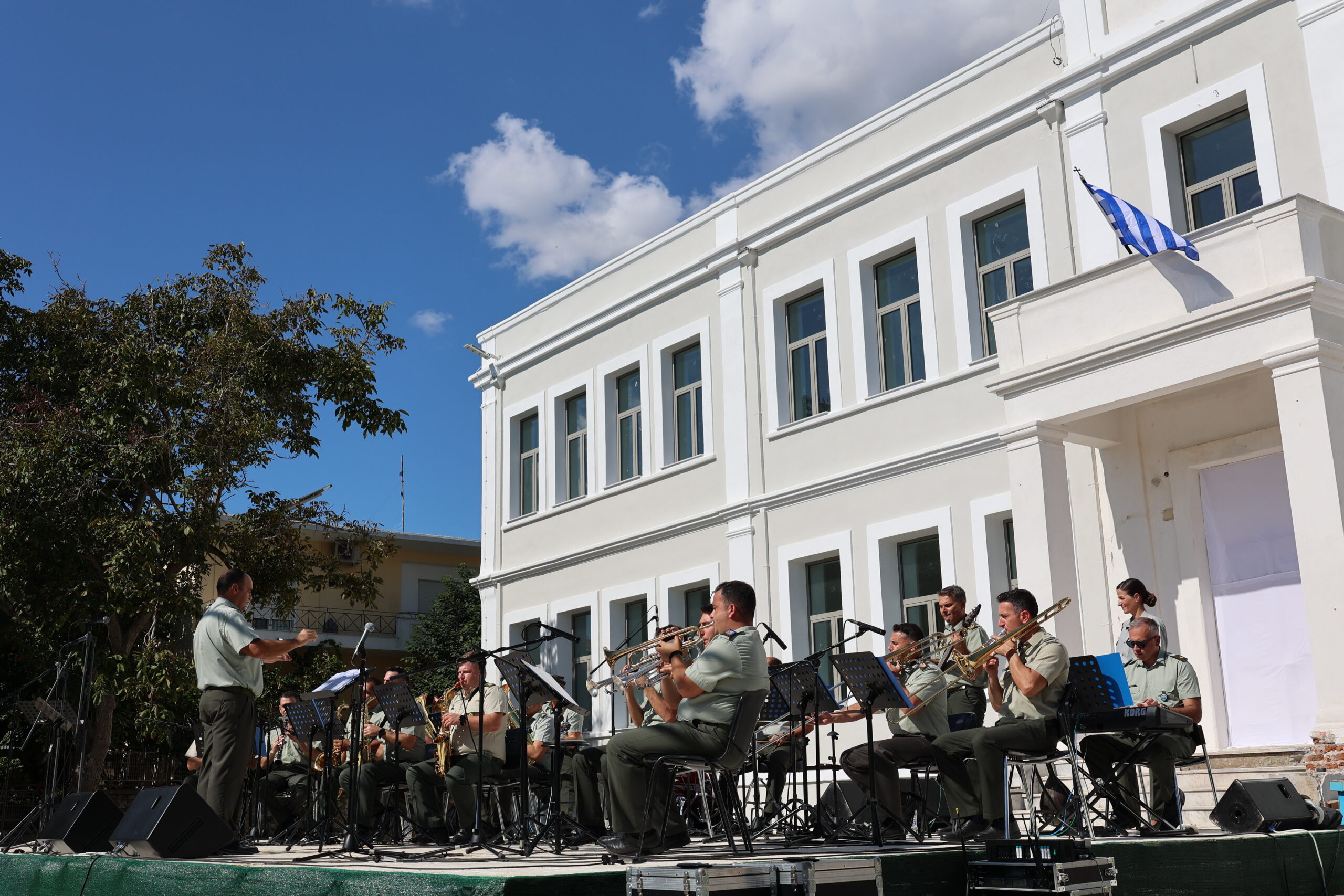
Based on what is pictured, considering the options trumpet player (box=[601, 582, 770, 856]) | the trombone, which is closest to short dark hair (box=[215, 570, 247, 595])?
the trombone

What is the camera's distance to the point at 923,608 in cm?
1479

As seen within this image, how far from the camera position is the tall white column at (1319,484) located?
9.41 meters

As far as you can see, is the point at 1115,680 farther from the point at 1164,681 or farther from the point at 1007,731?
the point at 1164,681

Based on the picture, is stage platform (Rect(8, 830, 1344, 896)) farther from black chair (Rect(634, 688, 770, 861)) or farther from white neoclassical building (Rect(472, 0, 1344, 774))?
white neoclassical building (Rect(472, 0, 1344, 774))

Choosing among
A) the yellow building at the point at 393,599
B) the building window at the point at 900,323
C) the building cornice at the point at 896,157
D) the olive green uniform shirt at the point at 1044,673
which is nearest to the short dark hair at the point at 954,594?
the olive green uniform shirt at the point at 1044,673

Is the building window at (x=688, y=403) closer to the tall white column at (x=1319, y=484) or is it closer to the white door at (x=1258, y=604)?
the white door at (x=1258, y=604)

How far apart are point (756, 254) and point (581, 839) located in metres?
10.7

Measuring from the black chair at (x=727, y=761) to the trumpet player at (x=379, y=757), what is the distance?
3.51 m

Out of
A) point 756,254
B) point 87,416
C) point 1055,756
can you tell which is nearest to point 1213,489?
point 1055,756

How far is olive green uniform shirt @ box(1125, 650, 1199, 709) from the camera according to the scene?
352 inches

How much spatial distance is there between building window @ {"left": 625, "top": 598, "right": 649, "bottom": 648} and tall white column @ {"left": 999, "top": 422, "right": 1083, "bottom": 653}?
820 cm

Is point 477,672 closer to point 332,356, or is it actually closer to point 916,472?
point 916,472

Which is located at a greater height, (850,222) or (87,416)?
(850,222)

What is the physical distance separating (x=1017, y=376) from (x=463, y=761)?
6095 mm
